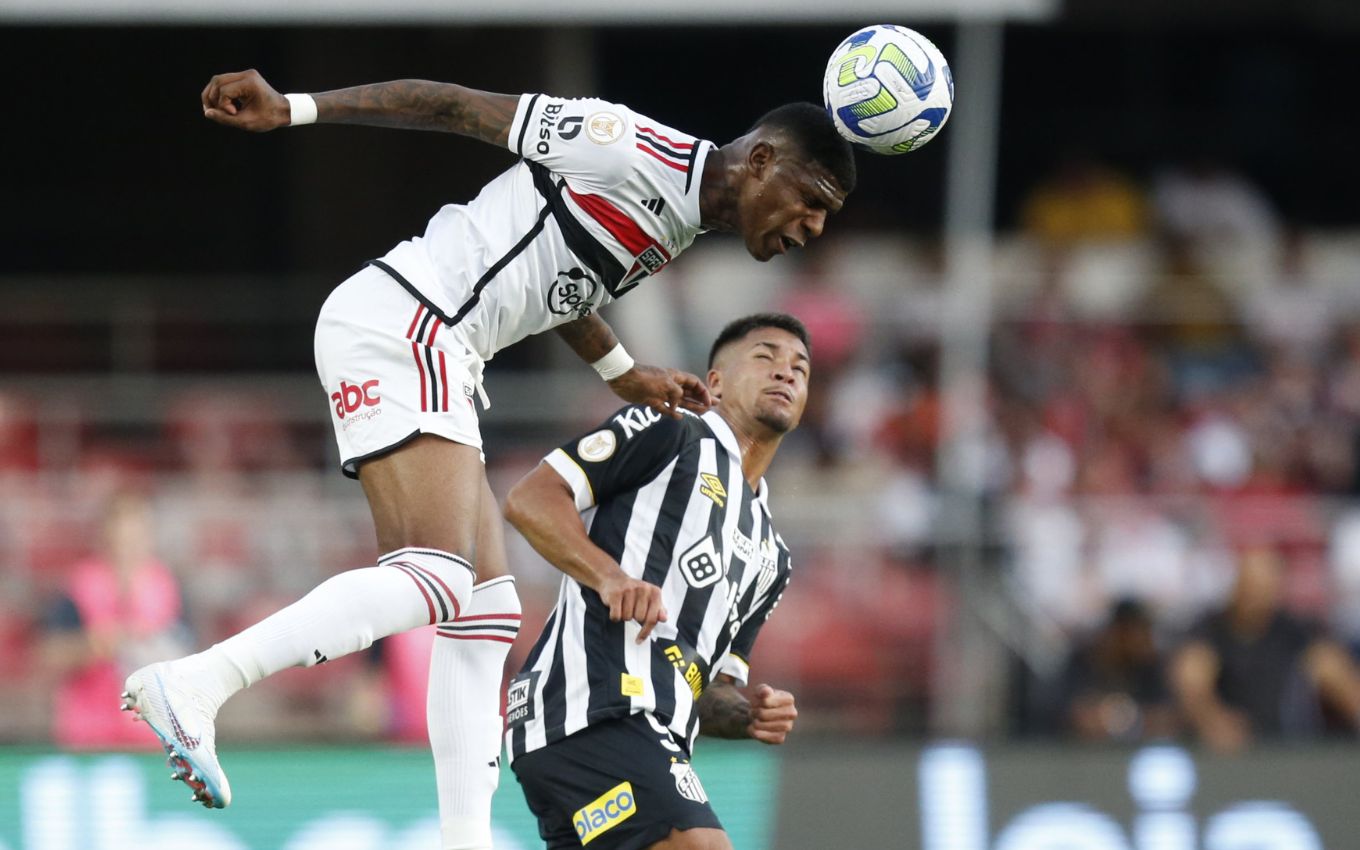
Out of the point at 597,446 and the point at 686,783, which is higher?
the point at 597,446

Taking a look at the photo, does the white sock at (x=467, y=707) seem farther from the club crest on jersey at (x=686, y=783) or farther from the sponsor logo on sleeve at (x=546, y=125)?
the sponsor logo on sleeve at (x=546, y=125)

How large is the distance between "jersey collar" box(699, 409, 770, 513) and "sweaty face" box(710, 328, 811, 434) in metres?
0.07

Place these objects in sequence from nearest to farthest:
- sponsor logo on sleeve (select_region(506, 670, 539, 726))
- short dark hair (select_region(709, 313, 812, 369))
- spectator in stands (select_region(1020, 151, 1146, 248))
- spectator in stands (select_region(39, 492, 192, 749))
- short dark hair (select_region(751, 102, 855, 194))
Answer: short dark hair (select_region(751, 102, 855, 194))
sponsor logo on sleeve (select_region(506, 670, 539, 726))
short dark hair (select_region(709, 313, 812, 369))
spectator in stands (select_region(39, 492, 192, 749))
spectator in stands (select_region(1020, 151, 1146, 248))

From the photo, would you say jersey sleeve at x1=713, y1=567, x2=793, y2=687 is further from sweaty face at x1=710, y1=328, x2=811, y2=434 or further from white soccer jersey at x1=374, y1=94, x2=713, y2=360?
white soccer jersey at x1=374, y1=94, x2=713, y2=360

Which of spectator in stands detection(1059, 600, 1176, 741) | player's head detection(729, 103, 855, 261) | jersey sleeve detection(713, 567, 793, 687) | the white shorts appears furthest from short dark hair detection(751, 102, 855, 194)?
spectator in stands detection(1059, 600, 1176, 741)

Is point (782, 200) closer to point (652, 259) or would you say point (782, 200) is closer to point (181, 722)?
point (652, 259)

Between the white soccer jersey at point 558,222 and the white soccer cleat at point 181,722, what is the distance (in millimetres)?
1212

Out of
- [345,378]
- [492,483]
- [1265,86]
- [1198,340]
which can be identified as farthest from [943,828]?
[1265,86]

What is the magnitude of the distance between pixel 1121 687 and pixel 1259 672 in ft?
2.33

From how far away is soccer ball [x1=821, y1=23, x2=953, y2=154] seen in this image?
16.8ft

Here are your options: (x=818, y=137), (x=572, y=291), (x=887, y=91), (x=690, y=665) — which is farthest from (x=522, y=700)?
(x=887, y=91)

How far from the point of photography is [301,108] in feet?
16.3

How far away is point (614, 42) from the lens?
48.8ft

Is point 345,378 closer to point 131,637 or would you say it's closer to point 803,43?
point 131,637
